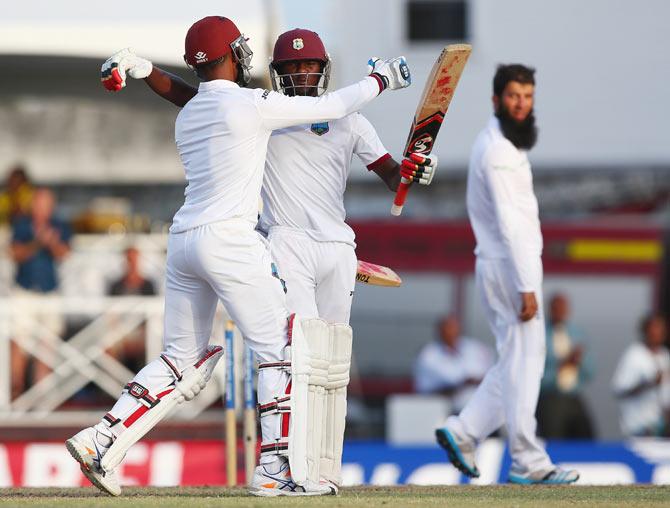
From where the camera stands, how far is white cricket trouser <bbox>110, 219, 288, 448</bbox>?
745 centimetres

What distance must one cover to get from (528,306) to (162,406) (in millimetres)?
2225

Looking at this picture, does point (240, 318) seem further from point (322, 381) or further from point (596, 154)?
point (596, 154)

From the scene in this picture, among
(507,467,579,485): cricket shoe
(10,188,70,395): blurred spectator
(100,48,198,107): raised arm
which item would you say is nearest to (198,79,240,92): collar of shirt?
(100,48,198,107): raised arm

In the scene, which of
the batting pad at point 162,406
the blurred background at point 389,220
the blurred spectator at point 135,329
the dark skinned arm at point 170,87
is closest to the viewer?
the batting pad at point 162,406

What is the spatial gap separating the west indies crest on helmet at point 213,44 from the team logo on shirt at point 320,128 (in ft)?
1.87

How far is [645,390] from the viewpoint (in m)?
15.0

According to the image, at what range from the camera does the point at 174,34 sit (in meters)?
12.6

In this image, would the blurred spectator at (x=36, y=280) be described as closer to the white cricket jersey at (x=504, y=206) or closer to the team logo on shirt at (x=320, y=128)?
the white cricket jersey at (x=504, y=206)

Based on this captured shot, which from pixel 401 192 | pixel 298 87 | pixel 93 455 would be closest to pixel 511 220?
pixel 401 192

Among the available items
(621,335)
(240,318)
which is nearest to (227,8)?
(240,318)

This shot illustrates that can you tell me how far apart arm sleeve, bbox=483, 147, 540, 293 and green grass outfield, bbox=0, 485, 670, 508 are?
3.67 ft

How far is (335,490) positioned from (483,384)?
6.13 feet

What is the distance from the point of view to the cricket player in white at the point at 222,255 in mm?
7477

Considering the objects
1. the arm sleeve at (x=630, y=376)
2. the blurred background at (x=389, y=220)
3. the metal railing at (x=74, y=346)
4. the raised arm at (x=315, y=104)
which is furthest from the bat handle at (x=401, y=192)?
the arm sleeve at (x=630, y=376)
